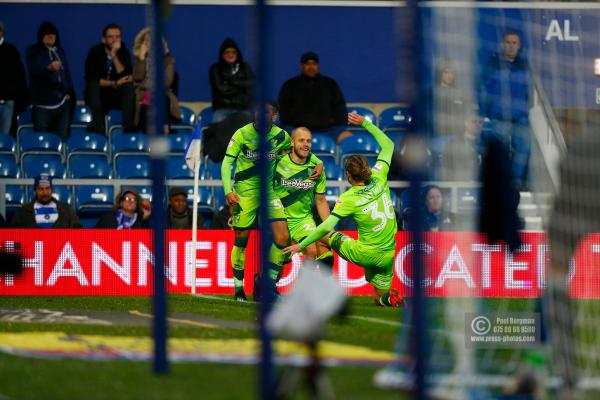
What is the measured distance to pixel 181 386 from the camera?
9258mm

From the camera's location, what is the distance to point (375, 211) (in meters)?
17.2

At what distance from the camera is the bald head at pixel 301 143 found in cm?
1722

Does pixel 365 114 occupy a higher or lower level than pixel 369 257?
higher

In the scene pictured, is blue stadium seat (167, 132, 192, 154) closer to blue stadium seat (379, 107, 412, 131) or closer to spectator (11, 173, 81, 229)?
spectator (11, 173, 81, 229)

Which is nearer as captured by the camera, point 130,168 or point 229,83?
point 229,83

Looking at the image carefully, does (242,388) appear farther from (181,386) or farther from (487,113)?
(487,113)

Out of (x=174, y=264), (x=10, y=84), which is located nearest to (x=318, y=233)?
(x=174, y=264)

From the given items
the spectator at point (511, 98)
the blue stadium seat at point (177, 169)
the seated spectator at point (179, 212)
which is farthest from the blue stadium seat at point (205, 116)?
the spectator at point (511, 98)

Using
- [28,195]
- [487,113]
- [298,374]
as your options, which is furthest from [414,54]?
[28,195]

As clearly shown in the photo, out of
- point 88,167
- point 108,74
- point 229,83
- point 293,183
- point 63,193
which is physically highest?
point 108,74

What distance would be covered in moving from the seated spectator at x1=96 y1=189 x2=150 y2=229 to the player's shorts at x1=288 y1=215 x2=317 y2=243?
3.23m

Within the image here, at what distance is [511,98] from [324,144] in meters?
6.04

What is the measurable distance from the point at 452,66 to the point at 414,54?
A: 2.22m

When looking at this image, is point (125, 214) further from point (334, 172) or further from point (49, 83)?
point (334, 172)
